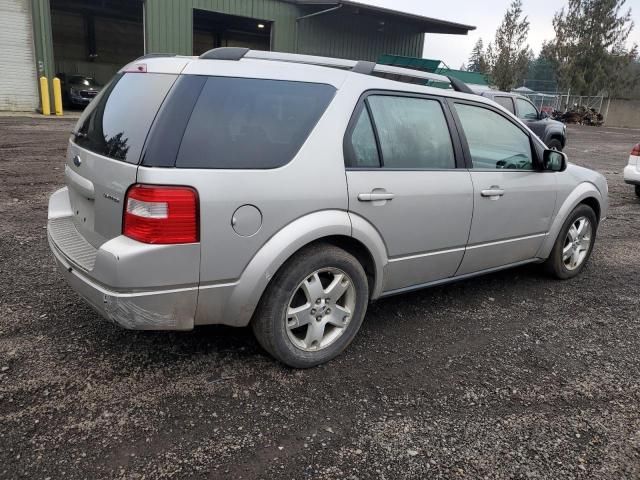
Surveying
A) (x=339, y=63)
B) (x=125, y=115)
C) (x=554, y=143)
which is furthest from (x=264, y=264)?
(x=554, y=143)

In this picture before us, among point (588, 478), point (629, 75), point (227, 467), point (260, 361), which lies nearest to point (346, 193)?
point (260, 361)

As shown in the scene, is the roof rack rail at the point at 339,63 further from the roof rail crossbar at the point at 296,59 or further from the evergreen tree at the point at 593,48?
the evergreen tree at the point at 593,48

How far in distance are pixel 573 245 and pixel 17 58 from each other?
68.2ft

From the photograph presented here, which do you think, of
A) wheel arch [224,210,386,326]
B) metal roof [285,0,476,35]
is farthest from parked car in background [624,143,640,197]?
metal roof [285,0,476,35]

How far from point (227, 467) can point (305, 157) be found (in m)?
1.60

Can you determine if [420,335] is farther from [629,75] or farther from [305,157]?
[629,75]

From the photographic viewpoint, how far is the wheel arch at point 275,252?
9.05 feet

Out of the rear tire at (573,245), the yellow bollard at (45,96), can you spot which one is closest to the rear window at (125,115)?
the rear tire at (573,245)

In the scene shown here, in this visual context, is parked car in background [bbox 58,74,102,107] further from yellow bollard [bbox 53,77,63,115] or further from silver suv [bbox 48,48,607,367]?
silver suv [bbox 48,48,607,367]

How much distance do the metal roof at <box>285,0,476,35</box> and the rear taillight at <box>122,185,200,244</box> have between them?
70.0 feet

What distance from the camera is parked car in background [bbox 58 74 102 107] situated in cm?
2222

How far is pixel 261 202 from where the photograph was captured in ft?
8.89

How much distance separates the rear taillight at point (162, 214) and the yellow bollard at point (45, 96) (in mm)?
19691

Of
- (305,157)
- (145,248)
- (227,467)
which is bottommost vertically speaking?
(227,467)
